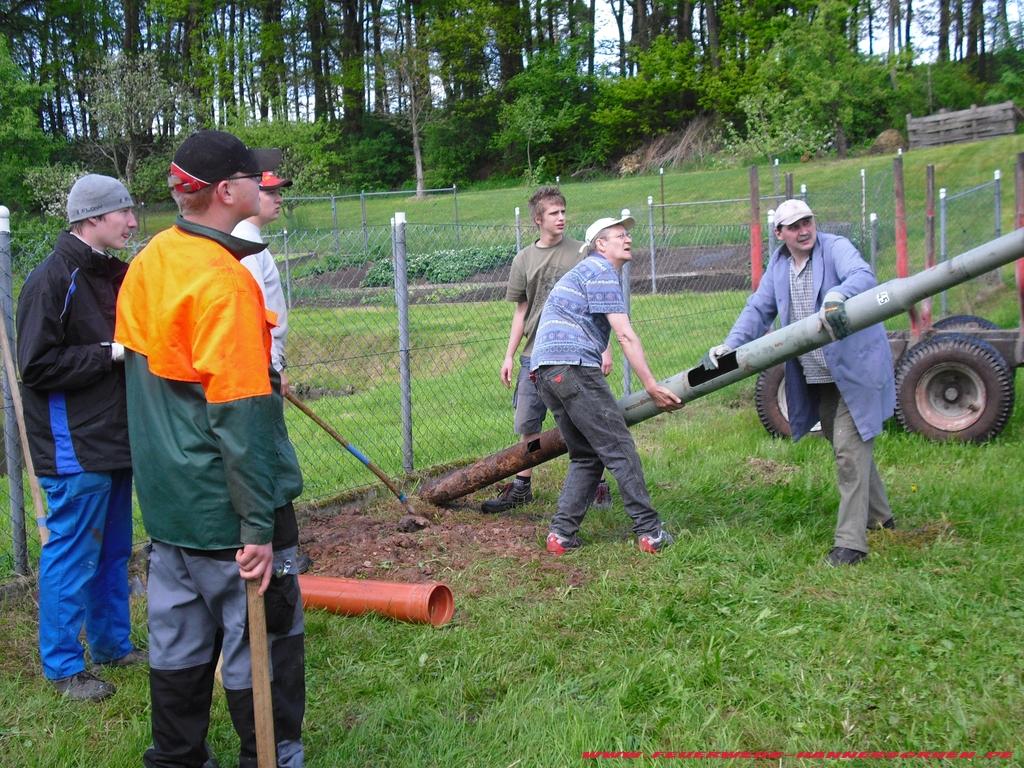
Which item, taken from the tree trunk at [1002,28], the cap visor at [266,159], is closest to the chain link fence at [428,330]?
the cap visor at [266,159]

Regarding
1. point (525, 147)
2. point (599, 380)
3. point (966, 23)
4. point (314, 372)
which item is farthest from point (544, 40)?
point (599, 380)

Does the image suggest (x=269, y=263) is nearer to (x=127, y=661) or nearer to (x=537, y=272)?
(x=127, y=661)

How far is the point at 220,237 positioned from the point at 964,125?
1256 inches

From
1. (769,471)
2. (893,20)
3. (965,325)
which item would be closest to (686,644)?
(769,471)

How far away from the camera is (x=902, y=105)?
35125 millimetres

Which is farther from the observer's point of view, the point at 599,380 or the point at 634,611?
the point at 599,380

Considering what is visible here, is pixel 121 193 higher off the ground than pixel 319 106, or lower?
lower

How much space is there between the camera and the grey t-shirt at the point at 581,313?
522 cm

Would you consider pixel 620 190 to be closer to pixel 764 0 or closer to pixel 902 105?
pixel 902 105

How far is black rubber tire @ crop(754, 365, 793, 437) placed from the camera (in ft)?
25.5

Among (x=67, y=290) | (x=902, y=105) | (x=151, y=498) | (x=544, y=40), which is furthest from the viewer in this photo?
(x=544, y=40)

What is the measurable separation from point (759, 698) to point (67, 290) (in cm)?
309

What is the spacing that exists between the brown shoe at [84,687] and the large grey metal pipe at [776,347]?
264cm

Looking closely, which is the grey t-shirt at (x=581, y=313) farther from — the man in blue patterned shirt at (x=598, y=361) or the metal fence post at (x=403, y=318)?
the metal fence post at (x=403, y=318)
